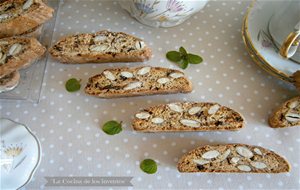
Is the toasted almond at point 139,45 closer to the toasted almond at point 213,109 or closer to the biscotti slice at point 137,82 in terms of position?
the biscotti slice at point 137,82

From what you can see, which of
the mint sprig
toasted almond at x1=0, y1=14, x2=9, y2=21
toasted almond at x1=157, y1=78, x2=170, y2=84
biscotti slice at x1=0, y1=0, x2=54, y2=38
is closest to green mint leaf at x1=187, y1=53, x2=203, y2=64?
the mint sprig

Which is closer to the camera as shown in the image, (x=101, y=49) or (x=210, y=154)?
(x=210, y=154)

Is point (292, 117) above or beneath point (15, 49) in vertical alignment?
above

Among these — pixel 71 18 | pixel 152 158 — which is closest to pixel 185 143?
pixel 152 158

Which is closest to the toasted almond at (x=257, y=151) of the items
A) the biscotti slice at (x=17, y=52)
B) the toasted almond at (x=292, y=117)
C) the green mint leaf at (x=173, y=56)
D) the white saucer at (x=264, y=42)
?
the toasted almond at (x=292, y=117)

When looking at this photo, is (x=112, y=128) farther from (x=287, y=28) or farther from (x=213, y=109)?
(x=287, y=28)

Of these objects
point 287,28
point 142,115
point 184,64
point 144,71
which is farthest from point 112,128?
point 287,28
